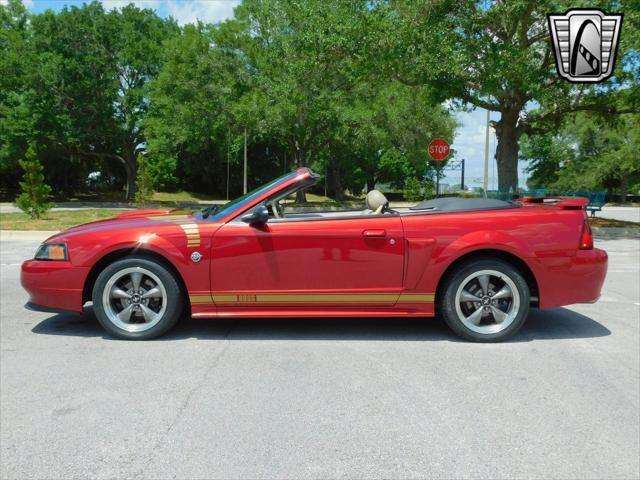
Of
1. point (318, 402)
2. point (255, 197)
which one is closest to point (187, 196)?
point (255, 197)

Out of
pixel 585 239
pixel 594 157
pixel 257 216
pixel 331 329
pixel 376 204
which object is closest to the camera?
pixel 257 216

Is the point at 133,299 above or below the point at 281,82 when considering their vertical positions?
below

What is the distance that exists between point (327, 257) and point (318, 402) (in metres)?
1.47

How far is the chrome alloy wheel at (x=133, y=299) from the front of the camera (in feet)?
16.0

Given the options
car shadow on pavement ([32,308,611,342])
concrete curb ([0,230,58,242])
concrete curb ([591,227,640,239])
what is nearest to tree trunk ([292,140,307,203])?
concrete curb ([591,227,640,239])

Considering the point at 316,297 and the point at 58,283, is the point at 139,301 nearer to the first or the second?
the point at 58,283

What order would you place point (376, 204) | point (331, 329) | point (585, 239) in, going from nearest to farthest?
1. point (585, 239)
2. point (376, 204)
3. point (331, 329)

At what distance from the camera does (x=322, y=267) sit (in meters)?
4.82

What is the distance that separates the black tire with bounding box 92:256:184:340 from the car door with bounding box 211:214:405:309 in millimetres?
359

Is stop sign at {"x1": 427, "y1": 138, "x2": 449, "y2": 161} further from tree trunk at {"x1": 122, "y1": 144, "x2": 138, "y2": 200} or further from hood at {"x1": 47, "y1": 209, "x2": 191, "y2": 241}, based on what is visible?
hood at {"x1": 47, "y1": 209, "x2": 191, "y2": 241}

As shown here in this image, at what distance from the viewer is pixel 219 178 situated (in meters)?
50.8

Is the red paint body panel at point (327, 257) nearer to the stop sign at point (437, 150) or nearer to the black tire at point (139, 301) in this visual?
the black tire at point (139, 301)

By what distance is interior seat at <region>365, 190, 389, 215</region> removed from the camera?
5.08 metres

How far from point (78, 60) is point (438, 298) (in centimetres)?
3435
